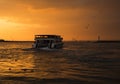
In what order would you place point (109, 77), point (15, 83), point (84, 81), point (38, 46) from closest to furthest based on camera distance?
point (15, 83)
point (84, 81)
point (109, 77)
point (38, 46)

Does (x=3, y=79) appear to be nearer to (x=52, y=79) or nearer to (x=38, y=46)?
(x=52, y=79)

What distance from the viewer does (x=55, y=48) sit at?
292 ft

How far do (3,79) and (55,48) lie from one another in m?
65.4

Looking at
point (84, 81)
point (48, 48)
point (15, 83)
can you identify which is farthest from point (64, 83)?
point (48, 48)

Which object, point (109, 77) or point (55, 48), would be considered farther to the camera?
point (55, 48)

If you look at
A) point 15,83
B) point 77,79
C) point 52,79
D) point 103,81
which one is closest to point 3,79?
point 15,83

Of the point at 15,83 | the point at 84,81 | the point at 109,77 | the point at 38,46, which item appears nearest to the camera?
the point at 15,83

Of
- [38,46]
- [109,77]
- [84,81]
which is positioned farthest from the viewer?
[38,46]

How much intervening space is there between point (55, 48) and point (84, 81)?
65989 millimetres

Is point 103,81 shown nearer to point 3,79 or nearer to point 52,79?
point 52,79

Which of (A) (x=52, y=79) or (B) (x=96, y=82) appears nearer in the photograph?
(B) (x=96, y=82)

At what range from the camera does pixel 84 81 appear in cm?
2316

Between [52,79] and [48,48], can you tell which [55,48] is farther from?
[52,79]

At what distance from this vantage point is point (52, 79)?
2409 cm
